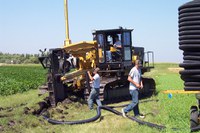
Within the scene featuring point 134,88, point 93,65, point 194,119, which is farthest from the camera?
point 93,65

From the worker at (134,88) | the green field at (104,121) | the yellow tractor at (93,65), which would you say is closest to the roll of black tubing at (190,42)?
the green field at (104,121)

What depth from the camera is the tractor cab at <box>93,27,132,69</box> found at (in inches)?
738

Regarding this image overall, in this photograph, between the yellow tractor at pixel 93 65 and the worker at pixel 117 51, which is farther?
the worker at pixel 117 51

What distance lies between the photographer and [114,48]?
62.6 ft

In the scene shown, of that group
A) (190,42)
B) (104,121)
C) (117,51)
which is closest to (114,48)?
(117,51)

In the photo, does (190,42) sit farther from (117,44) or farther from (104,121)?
(117,44)

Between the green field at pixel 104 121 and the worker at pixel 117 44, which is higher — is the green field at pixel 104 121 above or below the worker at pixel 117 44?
below

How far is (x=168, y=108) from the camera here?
46.2 feet

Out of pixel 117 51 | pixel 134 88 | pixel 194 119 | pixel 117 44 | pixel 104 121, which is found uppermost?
pixel 117 44

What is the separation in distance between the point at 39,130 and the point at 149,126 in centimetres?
329

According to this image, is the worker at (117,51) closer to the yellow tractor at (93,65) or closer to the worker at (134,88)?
the yellow tractor at (93,65)

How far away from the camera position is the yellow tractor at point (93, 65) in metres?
16.1

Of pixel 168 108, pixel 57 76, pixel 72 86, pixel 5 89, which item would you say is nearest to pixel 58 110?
pixel 57 76

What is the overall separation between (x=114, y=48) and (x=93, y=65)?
1.76 meters
